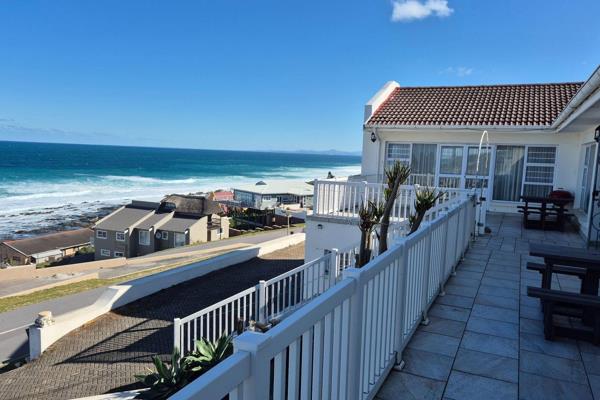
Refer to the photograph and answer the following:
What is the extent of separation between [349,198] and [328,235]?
0.94 m

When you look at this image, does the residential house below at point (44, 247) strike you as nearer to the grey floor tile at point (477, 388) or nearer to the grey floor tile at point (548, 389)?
the grey floor tile at point (477, 388)

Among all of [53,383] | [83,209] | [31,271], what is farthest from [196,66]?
[53,383]

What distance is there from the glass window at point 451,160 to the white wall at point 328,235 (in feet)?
21.8

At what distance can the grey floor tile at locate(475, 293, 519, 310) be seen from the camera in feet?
15.4

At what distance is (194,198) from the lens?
31.6 meters

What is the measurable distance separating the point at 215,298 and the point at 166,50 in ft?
156

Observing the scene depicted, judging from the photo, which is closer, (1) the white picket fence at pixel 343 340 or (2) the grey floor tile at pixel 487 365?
(1) the white picket fence at pixel 343 340

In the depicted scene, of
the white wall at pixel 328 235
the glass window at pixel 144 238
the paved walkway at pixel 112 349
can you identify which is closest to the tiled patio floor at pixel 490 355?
the white wall at pixel 328 235

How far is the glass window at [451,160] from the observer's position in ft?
46.1

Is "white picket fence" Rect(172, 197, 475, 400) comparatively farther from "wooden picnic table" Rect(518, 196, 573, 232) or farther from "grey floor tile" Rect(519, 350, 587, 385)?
"wooden picnic table" Rect(518, 196, 573, 232)

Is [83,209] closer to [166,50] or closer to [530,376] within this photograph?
[166,50]

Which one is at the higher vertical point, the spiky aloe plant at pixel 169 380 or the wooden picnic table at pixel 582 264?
the wooden picnic table at pixel 582 264

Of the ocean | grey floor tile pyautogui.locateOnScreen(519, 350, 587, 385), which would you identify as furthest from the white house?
the ocean

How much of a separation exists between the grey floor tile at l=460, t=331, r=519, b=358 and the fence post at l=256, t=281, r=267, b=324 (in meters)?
2.89
